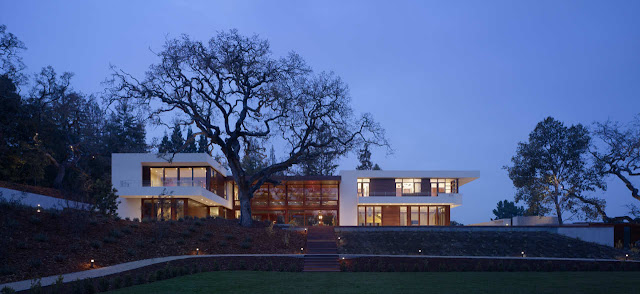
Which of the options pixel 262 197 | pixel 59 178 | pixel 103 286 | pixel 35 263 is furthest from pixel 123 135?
pixel 103 286

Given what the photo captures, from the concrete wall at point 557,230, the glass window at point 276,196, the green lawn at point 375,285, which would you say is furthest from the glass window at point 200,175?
the green lawn at point 375,285

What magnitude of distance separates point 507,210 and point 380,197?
42.3 metres

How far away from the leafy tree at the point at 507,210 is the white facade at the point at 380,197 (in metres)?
37.6

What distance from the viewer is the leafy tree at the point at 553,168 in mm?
34500

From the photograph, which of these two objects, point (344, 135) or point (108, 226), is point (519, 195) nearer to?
point (344, 135)

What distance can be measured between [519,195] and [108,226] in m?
27.0

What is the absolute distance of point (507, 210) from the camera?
7619 centimetres

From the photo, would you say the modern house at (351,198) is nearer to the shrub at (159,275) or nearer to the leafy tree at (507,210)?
the shrub at (159,275)

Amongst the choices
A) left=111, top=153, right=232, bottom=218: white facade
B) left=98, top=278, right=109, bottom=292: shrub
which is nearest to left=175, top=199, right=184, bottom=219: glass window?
left=111, top=153, right=232, bottom=218: white facade

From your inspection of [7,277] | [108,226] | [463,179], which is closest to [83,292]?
[7,277]

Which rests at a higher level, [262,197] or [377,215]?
[262,197]

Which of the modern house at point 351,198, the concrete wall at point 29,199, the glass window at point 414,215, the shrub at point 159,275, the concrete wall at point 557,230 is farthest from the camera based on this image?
the glass window at point 414,215

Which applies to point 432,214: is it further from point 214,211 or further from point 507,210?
point 507,210

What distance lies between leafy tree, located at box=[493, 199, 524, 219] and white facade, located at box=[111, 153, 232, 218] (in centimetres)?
5151
